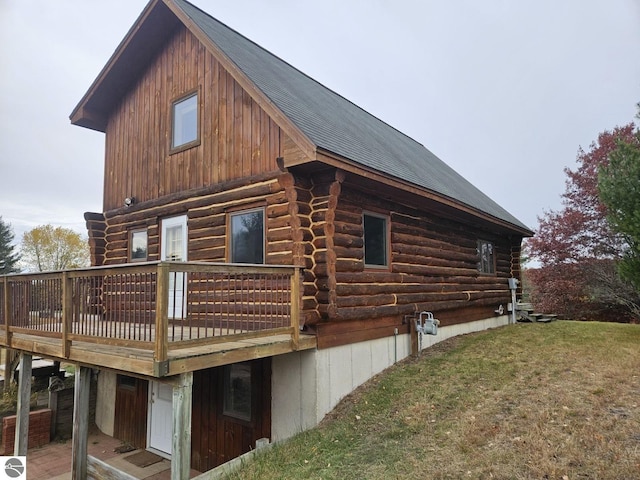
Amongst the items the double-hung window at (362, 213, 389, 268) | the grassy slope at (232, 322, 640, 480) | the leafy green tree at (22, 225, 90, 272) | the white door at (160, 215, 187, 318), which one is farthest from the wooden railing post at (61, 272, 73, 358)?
the leafy green tree at (22, 225, 90, 272)

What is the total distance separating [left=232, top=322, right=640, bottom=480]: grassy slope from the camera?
4.39 metres

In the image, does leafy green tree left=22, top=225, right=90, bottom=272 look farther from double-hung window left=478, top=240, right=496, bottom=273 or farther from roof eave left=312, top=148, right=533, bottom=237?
roof eave left=312, top=148, right=533, bottom=237

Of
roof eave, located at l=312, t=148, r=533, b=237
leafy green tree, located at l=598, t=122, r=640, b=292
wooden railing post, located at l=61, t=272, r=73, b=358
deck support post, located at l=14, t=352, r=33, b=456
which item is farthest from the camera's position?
leafy green tree, located at l=598, t=122, r=640, b=292

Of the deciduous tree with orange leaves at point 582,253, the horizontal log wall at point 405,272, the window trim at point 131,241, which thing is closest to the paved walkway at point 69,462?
the window trim at point 131,241

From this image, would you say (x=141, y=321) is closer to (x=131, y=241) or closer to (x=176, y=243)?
(x=176, y=243)

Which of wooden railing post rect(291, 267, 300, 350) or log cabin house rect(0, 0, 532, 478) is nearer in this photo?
log cabin house rect(0, 0, 532, 478)

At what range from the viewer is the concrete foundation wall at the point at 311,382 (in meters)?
6.50

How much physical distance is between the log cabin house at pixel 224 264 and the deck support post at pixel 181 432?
16mm

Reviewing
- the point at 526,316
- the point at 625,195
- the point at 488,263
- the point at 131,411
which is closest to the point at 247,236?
the point at 131,411

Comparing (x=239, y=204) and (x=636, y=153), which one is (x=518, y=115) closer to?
(x=636, y=153)

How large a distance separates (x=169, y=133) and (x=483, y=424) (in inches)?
309

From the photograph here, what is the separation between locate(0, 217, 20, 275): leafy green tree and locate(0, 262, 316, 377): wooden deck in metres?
35.8

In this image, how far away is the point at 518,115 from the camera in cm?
3625

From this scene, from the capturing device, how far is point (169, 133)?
9117mm
